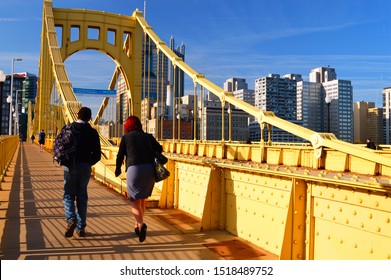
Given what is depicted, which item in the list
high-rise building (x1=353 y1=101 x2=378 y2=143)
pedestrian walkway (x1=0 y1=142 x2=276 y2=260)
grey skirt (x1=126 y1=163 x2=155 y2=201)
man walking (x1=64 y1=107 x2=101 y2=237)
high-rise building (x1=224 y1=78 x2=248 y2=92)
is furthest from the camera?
high-rise building (x1=224 y1=78 x2=248 y2=92)

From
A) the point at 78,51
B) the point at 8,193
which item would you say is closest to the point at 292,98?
the point at 78,51

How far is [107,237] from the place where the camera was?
527 cm

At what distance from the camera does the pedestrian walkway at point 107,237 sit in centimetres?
450

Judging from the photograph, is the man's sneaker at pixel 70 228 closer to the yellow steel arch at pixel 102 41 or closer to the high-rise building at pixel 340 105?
the yellow steel arch at pixel 102 41

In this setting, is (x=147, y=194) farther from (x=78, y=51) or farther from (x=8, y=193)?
(x=78, y=51)

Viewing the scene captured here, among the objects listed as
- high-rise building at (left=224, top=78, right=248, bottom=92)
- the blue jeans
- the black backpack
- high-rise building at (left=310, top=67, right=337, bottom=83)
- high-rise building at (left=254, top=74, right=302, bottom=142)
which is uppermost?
high-rise building at (left=224, top=78, right=248, bottom=92)

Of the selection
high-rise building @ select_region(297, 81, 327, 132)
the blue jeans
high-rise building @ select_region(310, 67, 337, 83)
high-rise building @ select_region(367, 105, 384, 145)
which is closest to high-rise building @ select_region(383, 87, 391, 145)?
high-rise building @ select_region(367, 105, 384, 145)

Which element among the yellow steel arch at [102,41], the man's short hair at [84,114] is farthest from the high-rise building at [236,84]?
the man's short hair at [84,114]

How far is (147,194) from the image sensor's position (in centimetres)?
515

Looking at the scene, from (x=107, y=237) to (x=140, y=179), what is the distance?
0.94m

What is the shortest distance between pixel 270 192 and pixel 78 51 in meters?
22.9

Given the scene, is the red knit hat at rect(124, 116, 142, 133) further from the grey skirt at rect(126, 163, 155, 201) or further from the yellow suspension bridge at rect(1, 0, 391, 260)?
the yellow suspension bridge at rect(1, 0, 391, 260)

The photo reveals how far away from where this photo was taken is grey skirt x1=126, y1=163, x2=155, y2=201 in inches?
198

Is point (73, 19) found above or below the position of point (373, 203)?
above
